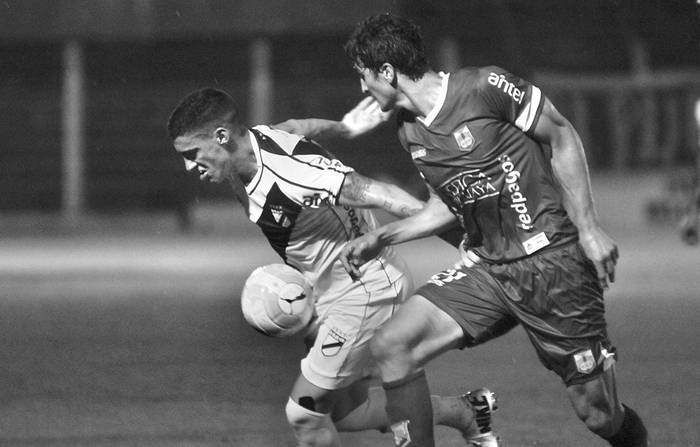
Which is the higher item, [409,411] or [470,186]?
[470,186]

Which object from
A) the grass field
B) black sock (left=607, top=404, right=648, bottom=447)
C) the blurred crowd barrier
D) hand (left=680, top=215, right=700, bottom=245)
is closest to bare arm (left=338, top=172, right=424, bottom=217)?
black sock (left=607, top=404, right=648, bottom=447)

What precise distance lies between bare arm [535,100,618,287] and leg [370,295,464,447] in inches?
28.0

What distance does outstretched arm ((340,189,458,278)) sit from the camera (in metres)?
5.06

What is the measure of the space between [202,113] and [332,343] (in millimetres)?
1099

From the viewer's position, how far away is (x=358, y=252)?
5.05 meters

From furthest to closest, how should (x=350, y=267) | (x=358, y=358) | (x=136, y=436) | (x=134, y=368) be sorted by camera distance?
(x=134, y=368)
(x=136, y=436)
(x=358, y=358)
(x=350, y=267)

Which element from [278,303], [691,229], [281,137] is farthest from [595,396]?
[691,229]

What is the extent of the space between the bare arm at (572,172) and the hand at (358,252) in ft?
2.53

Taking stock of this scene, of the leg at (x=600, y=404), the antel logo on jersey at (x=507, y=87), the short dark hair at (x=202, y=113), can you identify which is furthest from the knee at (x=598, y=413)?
the short dark hair at (x=202, y=113)

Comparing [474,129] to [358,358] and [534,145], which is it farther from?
[358,358]

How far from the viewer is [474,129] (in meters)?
5.13

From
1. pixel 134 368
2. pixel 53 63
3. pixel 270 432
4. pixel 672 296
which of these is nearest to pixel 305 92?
pixel 53 63

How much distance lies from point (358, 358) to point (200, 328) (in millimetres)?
5664

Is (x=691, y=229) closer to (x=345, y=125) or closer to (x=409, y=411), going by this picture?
(x=345, y=125)
